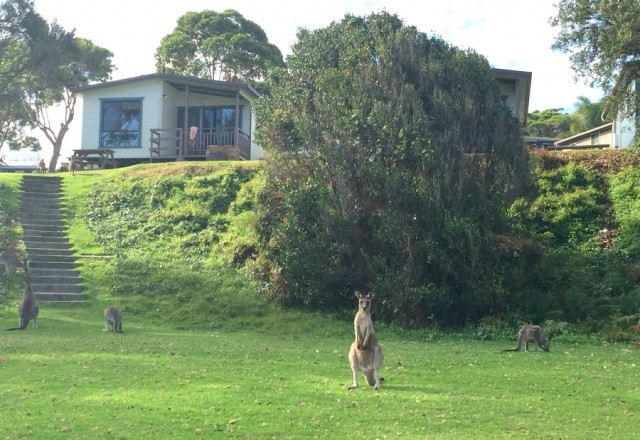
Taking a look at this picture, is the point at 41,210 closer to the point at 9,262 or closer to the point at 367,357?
the point at 9,262

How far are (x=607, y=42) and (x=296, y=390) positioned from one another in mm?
19612

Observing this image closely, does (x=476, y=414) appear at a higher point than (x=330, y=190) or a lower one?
lower

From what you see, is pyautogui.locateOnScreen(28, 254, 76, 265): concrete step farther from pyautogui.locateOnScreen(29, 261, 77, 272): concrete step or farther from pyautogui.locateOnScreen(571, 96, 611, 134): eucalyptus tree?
pyautogui.locateOnScreen(571, 96, 611, 134): eucalyptus tree

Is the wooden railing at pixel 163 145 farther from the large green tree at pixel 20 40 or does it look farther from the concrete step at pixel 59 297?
the concrete step at pixel 59 297

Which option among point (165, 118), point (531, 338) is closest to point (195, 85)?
point (165, 118)

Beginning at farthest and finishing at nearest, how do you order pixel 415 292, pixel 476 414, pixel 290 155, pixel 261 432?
pixel 290 155
pixel 415 292
pixel 476 414
pixel 261 432

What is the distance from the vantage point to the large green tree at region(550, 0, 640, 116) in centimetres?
2659

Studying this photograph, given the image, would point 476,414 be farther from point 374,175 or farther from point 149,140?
point 149,140

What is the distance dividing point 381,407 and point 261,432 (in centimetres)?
214

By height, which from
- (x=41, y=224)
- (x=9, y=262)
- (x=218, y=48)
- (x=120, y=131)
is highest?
(x=218, y=48)

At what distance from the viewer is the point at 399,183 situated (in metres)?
25.1

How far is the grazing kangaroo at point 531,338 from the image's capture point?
63.1 feet

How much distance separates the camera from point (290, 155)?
92.9 feet

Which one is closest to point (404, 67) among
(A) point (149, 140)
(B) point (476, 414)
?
(B) point (476, 414)
